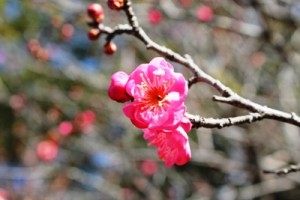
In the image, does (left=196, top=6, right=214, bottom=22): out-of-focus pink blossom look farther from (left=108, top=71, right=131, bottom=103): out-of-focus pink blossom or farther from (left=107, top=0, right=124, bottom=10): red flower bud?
(left=108, top=71, right=131, bottom=103): out-of-focus pink blossom

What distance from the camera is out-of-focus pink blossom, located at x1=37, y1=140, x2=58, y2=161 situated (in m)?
5.54

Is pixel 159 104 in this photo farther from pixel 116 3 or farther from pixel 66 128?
pixel 66 128

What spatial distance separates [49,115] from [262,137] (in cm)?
209

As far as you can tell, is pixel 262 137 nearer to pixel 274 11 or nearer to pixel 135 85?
pixel 274 11

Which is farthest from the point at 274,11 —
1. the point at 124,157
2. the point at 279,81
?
the point at 124,157

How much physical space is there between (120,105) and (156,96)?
3.98 metres

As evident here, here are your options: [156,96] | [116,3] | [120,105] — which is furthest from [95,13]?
[120,105]

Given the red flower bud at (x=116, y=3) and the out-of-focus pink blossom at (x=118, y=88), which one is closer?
the out-of-focus pink blossom at (x=118, y=88)

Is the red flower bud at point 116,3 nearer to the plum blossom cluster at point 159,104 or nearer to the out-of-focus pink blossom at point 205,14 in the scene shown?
the plum blossom cluster at point 159,104

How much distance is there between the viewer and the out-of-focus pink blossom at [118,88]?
1.26 meters

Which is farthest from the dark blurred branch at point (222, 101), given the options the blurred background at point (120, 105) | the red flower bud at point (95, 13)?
the blurred background at point (120, 105)

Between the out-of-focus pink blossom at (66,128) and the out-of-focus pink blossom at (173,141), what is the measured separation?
409 cm

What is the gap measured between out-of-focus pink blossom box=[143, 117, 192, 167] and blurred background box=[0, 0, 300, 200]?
2.32m

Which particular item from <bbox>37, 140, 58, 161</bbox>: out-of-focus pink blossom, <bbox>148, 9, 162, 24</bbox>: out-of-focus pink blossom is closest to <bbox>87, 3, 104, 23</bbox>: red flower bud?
<bbox>148, 9, 162, 24</bbox>: out-of-focus pink blossom
